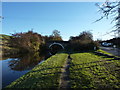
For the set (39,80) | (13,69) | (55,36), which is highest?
(55,36)

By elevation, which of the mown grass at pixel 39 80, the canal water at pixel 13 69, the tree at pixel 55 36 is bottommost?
the canal water at pixel 13 69

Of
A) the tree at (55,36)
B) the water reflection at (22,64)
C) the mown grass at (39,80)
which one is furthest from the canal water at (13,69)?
the tree at (55,36)

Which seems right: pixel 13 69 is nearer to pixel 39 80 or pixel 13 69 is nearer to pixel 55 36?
pixel 39 80

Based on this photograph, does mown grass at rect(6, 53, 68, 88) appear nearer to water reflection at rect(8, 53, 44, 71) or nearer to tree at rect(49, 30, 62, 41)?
water reflection at rect(8, 53, 44, 71)

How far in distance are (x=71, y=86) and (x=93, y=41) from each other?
17.9 meters

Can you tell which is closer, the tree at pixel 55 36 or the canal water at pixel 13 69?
the canal water at pixel 13 69

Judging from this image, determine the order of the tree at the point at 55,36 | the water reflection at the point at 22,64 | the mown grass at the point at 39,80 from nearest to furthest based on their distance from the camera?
the mown grass at the point at 39,80 → the water reflection at the point at 22,64 → the tree at the point at 55,36

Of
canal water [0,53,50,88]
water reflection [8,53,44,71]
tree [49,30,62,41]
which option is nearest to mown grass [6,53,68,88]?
canal water [0,53,50,88]

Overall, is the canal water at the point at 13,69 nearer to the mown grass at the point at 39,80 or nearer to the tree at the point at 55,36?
the mown grass at the point at 39,80

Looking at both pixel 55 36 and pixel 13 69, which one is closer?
pixel 13 69

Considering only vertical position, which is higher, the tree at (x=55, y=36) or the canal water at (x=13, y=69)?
the tree at (x=55, y=36)

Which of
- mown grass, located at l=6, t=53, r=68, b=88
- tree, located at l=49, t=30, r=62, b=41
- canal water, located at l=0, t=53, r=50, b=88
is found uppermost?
tree, located at l=49, t=30, r=62, b=41

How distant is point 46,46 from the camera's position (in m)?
37.0

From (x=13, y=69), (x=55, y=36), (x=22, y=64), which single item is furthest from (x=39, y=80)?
(x=55, y=36)
